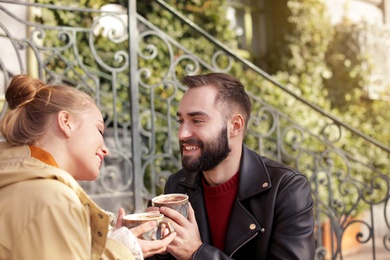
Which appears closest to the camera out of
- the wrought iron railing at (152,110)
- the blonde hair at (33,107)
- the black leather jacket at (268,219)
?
the blonde hair at (33,107)

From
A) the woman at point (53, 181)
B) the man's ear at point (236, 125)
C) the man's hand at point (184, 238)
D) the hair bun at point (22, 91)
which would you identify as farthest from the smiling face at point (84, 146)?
the man's ear at point (236, 125)

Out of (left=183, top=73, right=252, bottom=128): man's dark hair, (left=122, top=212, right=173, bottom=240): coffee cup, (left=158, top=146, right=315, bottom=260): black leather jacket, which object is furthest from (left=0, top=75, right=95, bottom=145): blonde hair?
(left=158, top=146, right=315, bottom=260): black leather jacket

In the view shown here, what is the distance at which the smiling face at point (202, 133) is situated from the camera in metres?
2.42

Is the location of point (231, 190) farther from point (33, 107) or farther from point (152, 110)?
point (152, 110)

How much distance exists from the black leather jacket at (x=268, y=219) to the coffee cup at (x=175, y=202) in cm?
24

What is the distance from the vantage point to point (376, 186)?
4.08m

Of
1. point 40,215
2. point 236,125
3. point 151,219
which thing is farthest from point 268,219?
point 40,215

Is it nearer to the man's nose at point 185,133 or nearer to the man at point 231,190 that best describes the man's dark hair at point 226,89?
the man at point 231,190

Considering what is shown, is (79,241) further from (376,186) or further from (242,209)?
(376,186)

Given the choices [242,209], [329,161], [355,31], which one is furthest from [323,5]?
[242,209]

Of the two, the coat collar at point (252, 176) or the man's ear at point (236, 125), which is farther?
the man's ear at point (236, 125)

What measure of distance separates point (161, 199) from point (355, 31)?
24.7 ft

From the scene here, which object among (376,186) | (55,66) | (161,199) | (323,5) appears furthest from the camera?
(323,5)

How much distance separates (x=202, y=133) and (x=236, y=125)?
0.77 feet
